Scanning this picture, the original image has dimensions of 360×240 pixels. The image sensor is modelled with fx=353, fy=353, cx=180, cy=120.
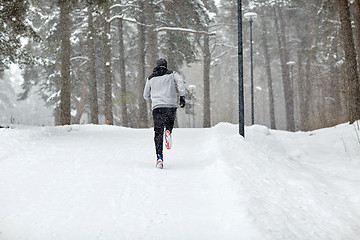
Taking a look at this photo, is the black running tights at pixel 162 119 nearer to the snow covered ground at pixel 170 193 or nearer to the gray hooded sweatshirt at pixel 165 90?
the gray hooded sweatshirt at pixel 165 90

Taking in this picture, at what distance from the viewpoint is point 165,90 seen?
6.60 m

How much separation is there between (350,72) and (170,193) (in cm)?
950

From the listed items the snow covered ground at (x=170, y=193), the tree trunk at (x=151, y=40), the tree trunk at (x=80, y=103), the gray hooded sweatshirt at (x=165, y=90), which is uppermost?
the tree trunk at (x=151, y=40)

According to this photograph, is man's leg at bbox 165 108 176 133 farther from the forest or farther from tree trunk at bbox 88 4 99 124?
tree trunk at bbox 88 4 99 124

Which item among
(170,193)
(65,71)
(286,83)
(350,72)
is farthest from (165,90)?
(286,83)

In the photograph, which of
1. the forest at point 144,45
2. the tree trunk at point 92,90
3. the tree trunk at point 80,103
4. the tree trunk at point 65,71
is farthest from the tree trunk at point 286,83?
the tree trunk at point 65,71

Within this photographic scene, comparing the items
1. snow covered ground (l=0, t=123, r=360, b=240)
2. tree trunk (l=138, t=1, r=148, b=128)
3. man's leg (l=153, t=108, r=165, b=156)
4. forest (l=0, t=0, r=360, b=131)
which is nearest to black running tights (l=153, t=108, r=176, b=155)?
man's leg (l=153, t=108, r=165, b=156)

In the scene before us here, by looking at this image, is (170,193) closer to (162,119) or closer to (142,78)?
(162,119)

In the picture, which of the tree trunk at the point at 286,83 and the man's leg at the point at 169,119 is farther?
the tree trunk at the point at 286,83

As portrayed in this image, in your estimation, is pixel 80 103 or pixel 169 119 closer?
pixel 169 119

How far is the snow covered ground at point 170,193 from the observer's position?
3699 millimetres

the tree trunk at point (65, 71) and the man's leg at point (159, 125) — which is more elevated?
the tree trunk at point (65, 71)

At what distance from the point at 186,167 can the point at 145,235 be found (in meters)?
2.88

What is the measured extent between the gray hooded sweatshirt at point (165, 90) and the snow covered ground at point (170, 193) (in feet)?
3.83
